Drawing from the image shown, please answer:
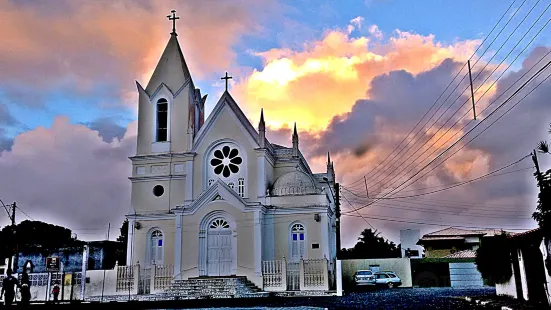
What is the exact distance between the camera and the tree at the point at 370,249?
64.5m

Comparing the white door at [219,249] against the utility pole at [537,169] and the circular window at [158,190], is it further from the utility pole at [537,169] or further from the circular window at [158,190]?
the utility pole at [537,169]

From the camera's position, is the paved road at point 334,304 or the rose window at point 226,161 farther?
the rose window at point 226,161

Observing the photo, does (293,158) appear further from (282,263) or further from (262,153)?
(282,263)

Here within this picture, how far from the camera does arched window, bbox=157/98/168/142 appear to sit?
39.2 metres

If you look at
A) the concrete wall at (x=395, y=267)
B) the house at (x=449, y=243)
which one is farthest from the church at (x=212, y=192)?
the house at (x=449, y=243)

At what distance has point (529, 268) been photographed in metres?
19.7

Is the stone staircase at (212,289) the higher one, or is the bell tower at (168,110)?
the bell tower at (168,110)

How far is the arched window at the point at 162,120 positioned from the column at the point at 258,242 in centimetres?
885

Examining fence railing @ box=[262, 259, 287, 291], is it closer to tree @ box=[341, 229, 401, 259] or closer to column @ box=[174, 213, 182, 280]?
column @ box=[174, 213, 182, 280]

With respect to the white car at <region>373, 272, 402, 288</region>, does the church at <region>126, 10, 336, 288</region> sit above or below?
above

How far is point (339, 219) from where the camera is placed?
45906 millimetres

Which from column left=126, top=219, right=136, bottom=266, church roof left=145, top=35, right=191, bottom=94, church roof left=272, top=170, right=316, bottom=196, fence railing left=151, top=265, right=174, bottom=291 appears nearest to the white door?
fence railing left=151, top=265, right=174, bottom=291

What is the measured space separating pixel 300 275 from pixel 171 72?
53.6ft

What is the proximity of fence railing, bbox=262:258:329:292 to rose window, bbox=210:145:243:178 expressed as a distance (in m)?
6.79
